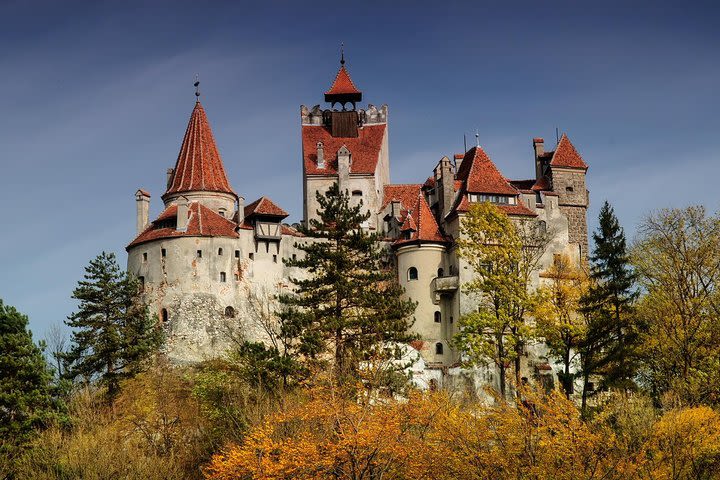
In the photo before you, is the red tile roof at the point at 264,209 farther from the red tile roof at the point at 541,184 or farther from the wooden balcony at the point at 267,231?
the red tile roof at the point at 541,184

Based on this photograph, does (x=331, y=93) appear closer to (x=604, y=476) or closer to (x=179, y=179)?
(x=179, y=179)

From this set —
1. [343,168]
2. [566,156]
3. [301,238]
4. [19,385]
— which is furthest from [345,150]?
[19,385]

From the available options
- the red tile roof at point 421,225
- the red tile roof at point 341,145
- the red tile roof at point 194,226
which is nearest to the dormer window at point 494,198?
the red tile roof at point 421,225

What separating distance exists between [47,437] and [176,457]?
5.46m

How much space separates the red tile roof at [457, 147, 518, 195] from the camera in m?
65.9

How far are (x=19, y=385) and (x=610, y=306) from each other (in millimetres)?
29320

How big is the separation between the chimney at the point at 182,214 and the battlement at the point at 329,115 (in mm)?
16067

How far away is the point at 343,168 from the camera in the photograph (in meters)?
73.7

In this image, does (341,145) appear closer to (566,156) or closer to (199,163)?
(199,163)

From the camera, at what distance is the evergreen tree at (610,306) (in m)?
51.7

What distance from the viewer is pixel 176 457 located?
41.5 metres

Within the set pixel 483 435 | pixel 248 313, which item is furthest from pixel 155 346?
pixel 483 435

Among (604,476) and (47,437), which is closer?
(604,476)

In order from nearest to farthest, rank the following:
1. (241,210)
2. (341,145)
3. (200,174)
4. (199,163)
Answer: (241,210) < (200,174) < (199,163) < (341,145)
